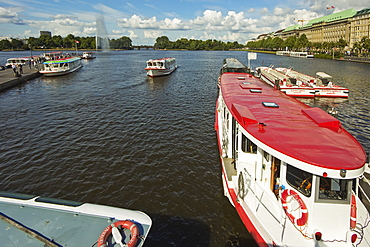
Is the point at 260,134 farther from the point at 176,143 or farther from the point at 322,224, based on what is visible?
the point at 176,143

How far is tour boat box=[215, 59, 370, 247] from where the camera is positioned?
7026 millimetres

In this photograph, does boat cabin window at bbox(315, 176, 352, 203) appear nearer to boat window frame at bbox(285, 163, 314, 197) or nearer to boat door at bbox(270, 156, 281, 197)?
boat window frame at bbox(285, 163, 314, 197)

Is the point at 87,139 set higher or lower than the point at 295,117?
lower

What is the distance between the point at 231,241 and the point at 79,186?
28.8 feet

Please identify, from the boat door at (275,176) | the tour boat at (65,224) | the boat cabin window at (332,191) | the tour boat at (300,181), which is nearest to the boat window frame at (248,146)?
the tour boat at (300,181)

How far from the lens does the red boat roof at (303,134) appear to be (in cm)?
696

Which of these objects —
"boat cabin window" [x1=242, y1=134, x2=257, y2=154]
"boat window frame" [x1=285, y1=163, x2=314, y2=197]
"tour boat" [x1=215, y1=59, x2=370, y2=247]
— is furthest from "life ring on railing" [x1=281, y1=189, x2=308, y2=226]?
"boat cabin window" [x1=242, y1=134, x2=257, y2=154]

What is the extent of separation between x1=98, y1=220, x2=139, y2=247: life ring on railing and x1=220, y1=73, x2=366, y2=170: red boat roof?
4.59m

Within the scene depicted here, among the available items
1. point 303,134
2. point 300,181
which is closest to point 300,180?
point 300,181

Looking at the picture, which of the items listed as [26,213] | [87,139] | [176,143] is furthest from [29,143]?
[26,213]

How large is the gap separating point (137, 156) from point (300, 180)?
12158 mm

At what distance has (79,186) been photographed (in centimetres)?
1448

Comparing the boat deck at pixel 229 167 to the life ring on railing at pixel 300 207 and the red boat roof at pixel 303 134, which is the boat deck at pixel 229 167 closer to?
the red boat roof at pixel 303 134

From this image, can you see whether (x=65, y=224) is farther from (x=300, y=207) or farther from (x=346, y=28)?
(x=346, y=28)
